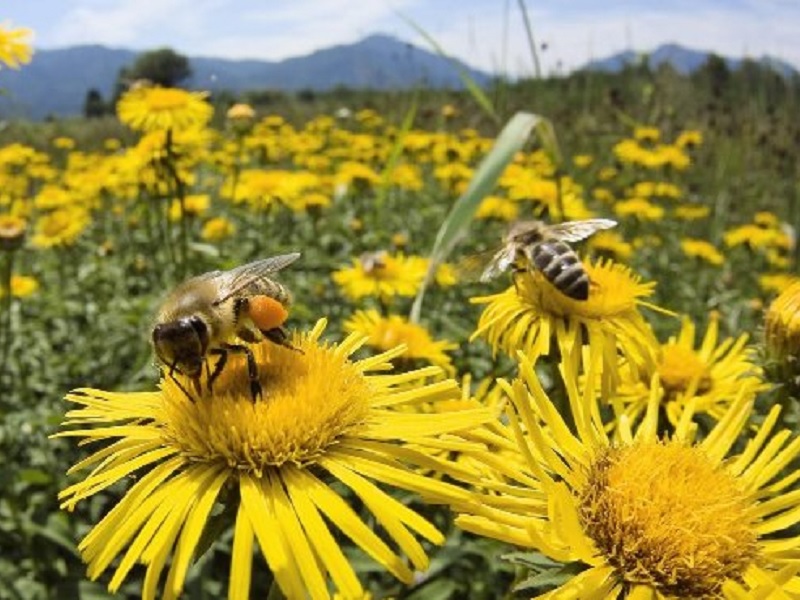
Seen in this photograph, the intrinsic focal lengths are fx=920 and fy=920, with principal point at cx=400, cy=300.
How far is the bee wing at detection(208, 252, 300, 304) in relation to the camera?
55.2 inches

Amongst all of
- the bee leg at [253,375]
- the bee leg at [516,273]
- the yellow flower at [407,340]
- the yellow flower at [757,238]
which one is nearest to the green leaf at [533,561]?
the bee leg at [253,375]

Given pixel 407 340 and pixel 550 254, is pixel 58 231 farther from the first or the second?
pixel 550 254

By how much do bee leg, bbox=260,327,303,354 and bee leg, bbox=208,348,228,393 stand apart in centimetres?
7

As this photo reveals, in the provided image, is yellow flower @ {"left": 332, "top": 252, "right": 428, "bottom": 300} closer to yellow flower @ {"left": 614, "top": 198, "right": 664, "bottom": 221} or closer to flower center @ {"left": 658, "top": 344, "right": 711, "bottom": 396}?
flower center @ {"left": 658, "top": 344, "right": 711, "bottom": 396}

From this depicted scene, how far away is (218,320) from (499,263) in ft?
3.87

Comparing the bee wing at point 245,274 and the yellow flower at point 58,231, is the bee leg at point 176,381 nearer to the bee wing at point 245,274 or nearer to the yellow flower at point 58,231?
the bee wing at point 245,274

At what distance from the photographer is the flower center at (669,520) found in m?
1.17

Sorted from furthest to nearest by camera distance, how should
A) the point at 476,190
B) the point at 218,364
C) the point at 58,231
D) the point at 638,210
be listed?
the point at 638,210, the point at 58,231, the point at 476,190, the point at 218,364

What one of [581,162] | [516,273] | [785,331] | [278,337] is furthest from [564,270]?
[581,162]

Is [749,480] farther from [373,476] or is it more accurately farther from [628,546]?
[373,476]

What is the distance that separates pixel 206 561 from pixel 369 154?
20.2 ft

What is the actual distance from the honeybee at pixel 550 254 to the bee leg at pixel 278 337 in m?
0.88

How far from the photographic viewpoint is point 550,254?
2.21m

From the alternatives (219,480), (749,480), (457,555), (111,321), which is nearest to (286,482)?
(219,480)
